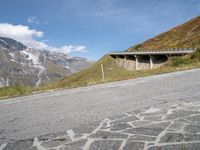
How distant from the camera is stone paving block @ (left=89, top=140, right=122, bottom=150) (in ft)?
12.3

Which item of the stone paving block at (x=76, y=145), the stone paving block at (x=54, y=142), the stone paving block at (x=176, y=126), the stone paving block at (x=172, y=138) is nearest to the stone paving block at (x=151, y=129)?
the stone paving block at (x=176, y=126)

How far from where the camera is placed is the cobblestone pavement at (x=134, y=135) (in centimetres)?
375

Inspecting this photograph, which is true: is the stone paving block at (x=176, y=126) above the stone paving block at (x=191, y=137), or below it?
above

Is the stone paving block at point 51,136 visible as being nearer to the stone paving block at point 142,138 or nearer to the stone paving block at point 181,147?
the stone paving block at point 142,138

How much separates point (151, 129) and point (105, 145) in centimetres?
97

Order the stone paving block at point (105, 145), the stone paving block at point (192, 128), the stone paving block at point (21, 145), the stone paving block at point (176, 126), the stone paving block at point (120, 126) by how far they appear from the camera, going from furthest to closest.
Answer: the stone paving block at point (120, 126) → the stone paving block at point (176, 126) → the stone paving block at point (21, 145) → the stone paving block at point (192, 128) → the stone paving block at point (105, 145)

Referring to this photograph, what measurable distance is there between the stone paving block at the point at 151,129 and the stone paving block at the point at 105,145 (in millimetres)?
528

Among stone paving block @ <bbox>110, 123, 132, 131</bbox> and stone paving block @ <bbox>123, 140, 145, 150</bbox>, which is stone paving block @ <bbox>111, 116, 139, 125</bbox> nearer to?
stone paving block @ <bbox>110, 123, 132, 131</bbox>

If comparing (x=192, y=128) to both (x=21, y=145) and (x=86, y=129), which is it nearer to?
(x=86, y=129)

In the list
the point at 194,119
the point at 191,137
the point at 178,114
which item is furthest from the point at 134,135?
the point at 178,114

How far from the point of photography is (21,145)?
4328mm

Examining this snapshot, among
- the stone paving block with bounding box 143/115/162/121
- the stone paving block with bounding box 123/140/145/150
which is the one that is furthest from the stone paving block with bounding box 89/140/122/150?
the stone paving block with bounding box 143/115/162/121

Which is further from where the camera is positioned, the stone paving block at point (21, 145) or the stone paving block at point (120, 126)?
the stone paving block at point (120, 126)

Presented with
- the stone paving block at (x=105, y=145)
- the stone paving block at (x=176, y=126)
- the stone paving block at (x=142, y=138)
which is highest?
the stone paving block at (x=176, y=126)
